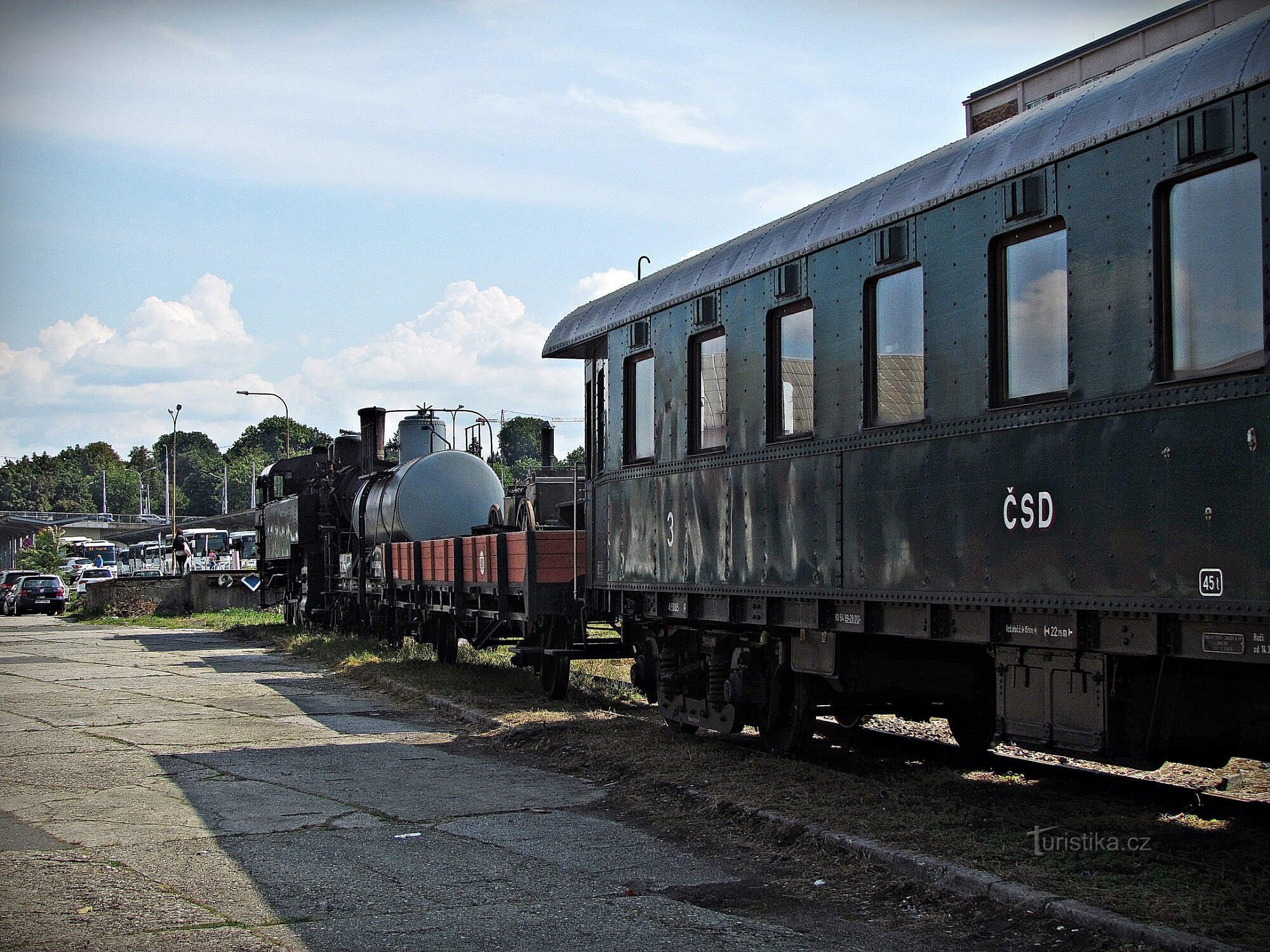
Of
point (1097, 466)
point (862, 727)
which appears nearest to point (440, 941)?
point (1097, 466)

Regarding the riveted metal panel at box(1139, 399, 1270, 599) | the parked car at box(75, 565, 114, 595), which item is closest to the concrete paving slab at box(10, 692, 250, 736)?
the riveted metal panel at box(1139, 399, 1270, 599)

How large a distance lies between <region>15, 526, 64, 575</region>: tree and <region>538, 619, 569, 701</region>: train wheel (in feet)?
223

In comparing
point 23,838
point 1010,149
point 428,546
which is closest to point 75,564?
point 428,546

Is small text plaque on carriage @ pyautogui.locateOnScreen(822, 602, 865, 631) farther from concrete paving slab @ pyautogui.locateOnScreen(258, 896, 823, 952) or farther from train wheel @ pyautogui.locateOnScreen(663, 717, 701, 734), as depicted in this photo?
train wheel @ pyautogui.locateOnScreen(663, 717, 701, 734)

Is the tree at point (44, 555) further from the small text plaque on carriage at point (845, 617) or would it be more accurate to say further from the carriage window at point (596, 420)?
the small text plaque on carriage at point (845, 617)

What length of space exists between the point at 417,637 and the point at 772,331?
12880 millimetres

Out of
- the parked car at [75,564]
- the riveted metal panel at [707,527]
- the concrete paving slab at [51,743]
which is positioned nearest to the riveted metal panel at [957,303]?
the riveted metal panel at [707,527]

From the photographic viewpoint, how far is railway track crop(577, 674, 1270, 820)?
26.8ft

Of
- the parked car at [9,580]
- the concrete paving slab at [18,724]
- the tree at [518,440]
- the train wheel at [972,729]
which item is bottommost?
the parked car at [9,580]

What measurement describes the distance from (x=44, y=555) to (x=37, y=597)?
33763 millimetres

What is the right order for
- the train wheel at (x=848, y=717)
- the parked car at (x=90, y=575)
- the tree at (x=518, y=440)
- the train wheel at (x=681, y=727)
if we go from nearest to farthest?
the train wheel at (x=848, y=717), the train wheel at (x=681, y=727), the parked car at (x=90, y=575), the tree at (x=518, y=440)

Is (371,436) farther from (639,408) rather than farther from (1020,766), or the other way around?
(1020,766)

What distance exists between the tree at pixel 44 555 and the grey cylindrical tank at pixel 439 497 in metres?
59.1

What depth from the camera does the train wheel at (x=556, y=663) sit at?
591 inches
